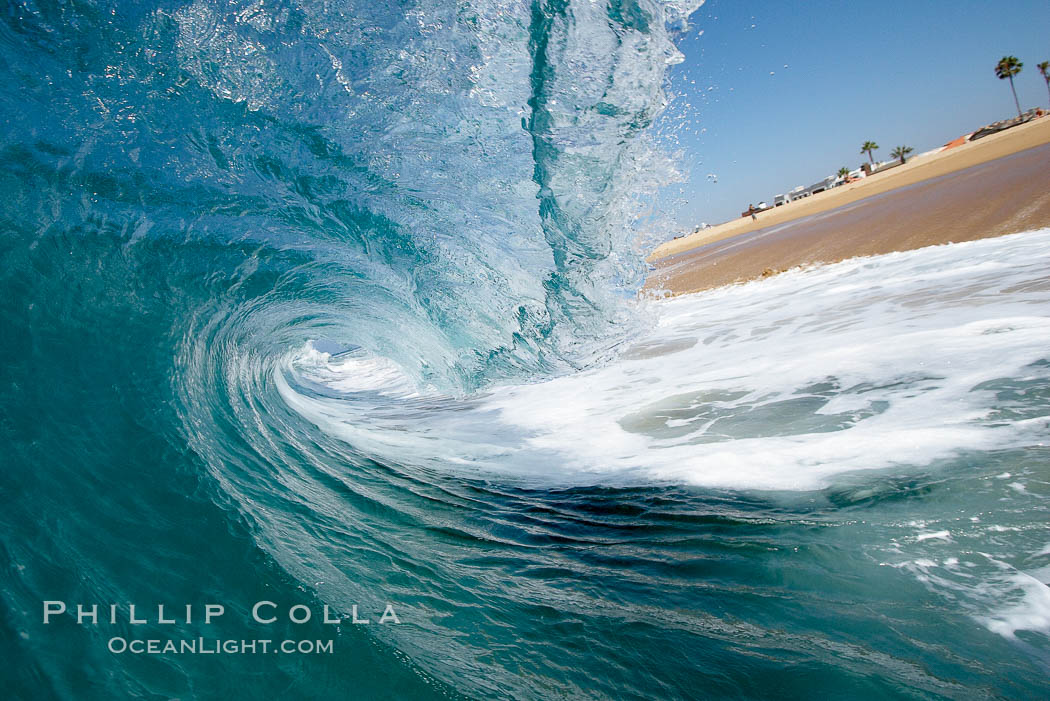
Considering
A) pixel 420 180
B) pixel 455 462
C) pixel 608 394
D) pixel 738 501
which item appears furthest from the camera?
pixel 608 394

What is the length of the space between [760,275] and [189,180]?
11.9 m

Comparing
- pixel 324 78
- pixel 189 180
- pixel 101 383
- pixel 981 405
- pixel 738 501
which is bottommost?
pixel 738 501

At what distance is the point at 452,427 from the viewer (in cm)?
618

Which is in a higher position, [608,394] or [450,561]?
[608,394]

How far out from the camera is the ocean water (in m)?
1.92

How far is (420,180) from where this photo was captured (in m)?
4.40

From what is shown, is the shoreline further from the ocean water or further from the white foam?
the ocean water

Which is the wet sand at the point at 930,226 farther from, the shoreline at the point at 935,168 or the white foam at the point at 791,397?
the shoreline at the point at 935,168

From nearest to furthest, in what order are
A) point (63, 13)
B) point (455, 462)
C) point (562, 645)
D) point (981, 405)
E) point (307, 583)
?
point (562, 645)
point (307, 583)
point (63, 13)
point (981, 405)
point (455, 462)

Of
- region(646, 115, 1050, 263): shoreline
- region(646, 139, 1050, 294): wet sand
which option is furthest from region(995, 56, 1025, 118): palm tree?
region(646, 139, 1050, 294): wet sand

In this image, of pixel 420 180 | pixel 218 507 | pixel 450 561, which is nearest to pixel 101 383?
pixel 218 507

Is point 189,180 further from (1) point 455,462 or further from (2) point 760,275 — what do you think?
(2) point 760,275

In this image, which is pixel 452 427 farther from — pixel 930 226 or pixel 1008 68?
pixel 1008 68

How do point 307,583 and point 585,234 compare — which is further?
point 585,234
